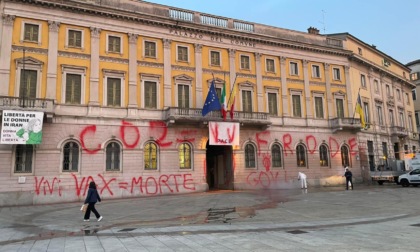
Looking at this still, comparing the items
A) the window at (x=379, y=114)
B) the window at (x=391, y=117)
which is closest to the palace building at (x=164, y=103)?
the window at (x=379, y=114)

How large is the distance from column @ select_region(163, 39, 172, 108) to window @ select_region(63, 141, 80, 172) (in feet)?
24.9

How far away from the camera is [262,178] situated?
30281mm

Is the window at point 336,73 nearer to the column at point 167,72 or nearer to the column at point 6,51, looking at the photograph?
the column at point 167,72

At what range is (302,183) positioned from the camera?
30141 mm

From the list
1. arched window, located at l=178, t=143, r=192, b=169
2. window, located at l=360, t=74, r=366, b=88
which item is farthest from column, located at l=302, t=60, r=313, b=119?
arched window, located at l=178, t=143, r=192, b=169

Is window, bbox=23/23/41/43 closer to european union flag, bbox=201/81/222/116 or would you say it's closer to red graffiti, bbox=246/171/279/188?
european union flag, bbox=201/81/222/116

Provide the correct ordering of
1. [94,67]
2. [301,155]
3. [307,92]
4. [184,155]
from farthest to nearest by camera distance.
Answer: [307,92]
[301,155]
[184,155]
[94,67]

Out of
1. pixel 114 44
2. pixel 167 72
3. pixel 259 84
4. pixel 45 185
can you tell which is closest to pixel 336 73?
pixel 259 84

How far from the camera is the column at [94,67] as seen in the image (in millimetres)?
25000

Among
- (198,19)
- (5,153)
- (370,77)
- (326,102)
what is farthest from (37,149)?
(370,77)

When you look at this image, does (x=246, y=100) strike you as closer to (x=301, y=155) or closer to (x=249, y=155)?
(x=249, y=155)

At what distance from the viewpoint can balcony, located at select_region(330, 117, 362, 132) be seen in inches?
1326

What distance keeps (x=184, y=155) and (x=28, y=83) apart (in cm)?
1267

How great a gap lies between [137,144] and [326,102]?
2027 centimetres
